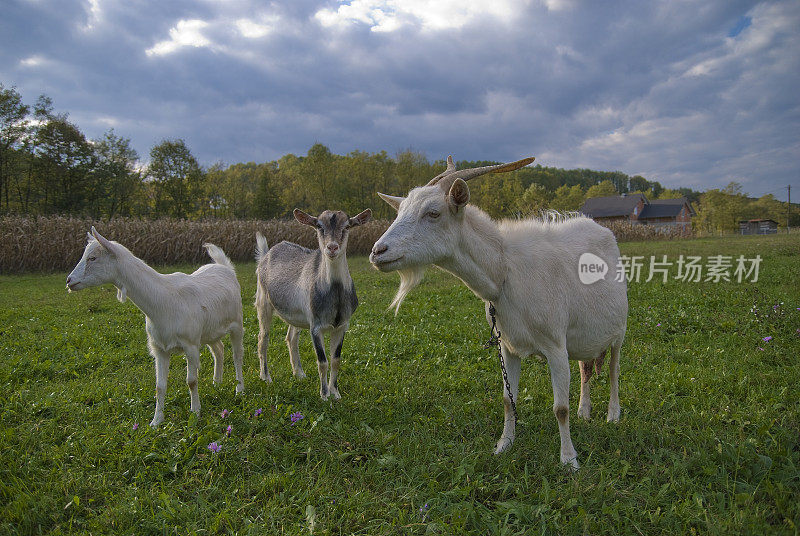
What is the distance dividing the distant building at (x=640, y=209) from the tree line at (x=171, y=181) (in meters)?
28.2

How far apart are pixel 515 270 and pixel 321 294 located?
2.61 metres

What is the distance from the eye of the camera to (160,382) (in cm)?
424

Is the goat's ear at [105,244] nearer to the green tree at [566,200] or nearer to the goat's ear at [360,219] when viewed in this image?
the goat's ear at [360,219]

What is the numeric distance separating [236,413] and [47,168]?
130ft

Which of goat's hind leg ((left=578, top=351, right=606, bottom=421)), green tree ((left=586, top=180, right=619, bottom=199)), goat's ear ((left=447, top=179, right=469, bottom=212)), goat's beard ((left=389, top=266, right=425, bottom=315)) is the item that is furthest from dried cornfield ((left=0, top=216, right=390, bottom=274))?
green tree ((left=586, top=180, right=619, bottom=199))

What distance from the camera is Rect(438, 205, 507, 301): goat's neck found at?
10.5 ft

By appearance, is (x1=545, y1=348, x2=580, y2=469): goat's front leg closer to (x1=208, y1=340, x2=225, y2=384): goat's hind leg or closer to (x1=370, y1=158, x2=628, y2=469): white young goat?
(x1=370, y1=158, x2=628, y2=469): white young goat

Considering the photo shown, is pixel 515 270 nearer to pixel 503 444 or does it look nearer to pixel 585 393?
pixel 503 444

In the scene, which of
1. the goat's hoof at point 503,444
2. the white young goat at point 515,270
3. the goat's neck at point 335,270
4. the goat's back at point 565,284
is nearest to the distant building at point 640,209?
the goat's back at point 565,284

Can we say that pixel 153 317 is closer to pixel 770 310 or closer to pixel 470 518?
pixel 470 518

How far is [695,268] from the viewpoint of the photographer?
14.0 metres

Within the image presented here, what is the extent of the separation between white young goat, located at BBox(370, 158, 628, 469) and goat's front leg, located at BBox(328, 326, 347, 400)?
6.50ft

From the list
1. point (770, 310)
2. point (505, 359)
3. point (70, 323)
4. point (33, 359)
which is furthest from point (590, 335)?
point (70, 323)

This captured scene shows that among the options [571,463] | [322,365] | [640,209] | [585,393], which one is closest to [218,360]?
[322,365]
